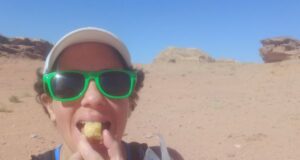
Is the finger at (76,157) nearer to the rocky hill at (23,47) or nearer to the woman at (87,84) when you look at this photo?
the woman at (87,84)

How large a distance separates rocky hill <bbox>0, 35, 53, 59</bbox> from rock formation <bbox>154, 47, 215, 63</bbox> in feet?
43.4

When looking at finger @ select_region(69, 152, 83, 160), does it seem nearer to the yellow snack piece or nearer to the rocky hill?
the yellow snack piece

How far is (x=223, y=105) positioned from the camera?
12758 millimetres

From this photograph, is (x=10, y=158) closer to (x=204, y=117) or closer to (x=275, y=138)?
(x=275, y=138)

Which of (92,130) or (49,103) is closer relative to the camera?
(92,130)

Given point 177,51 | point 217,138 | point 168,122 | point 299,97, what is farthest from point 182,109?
point 177,51

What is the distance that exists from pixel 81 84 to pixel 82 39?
0.78 ft

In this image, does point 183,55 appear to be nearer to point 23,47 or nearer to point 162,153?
point 23,47

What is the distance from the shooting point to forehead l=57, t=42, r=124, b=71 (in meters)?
1.87

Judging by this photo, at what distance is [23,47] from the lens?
4228 centimetres

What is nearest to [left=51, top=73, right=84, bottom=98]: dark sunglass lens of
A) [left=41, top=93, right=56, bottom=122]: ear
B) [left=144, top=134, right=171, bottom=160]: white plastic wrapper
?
[left=41, top=93, right=56, bottom=122]: ear

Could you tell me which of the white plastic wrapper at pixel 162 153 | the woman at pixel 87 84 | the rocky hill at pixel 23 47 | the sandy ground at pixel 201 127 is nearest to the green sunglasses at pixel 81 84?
the woman at pixel 87 84

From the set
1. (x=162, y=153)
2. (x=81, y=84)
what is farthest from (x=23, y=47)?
(x=162, y=153)

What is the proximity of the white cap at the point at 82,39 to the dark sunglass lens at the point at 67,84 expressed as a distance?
116 millimetres
